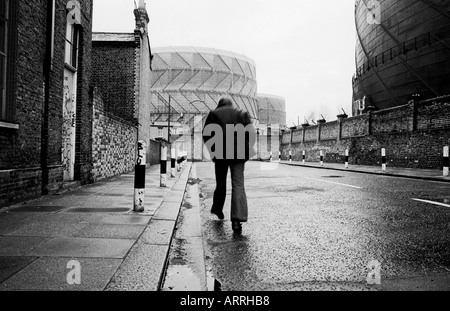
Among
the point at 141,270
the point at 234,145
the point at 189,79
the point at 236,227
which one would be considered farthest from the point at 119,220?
the point at 189,79

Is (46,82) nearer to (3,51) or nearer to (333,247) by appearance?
(3,51)

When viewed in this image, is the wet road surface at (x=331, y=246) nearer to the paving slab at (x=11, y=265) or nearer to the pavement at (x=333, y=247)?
the pavement at (x=333, y=247)

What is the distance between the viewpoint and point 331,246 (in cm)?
→ 341

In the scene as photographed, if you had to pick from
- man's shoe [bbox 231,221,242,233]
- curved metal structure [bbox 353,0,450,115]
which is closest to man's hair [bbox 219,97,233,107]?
man's shoe [bbox 231,221,242,233]

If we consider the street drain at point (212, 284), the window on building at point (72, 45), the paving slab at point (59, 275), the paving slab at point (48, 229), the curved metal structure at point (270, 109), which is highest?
the curved metal structure at point (270, 109)

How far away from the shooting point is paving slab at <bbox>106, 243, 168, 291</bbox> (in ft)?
7.15

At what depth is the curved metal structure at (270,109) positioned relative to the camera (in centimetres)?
8444

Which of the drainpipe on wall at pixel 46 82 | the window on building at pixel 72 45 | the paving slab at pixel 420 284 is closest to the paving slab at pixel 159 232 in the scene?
the paving slab at pixel 420 284

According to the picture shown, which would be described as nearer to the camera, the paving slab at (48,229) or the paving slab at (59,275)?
the paving slab at (59,275)

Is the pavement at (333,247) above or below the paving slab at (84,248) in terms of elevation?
below

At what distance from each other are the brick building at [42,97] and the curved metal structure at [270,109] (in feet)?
249

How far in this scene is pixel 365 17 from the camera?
30.3 m

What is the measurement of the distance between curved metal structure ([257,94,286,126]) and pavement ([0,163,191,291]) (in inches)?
3134
